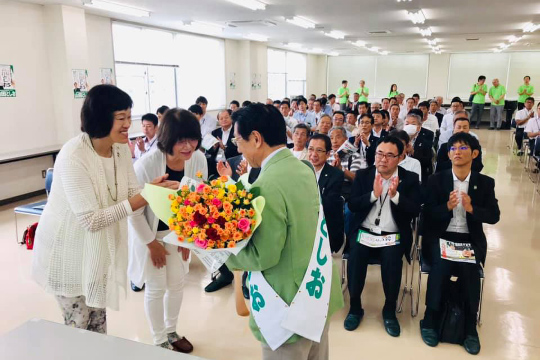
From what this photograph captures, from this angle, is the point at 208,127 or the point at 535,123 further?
the point at 535,123

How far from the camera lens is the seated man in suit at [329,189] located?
3.23 metres

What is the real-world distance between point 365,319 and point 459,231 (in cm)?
90

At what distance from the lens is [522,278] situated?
3.53 metres

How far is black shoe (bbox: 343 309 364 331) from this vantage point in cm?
279

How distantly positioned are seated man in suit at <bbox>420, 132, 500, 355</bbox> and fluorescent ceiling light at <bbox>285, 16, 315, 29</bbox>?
6.20m

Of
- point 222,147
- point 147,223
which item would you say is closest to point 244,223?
point 147,223

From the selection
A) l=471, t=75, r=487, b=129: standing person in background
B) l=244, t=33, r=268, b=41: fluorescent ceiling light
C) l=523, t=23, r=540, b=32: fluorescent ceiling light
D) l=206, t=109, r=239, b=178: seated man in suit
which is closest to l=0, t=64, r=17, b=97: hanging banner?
l=206, t=109, r=239, b=178: seated man in suit

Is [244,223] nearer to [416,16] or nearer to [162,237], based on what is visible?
[162,237]

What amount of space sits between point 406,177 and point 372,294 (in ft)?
3.32

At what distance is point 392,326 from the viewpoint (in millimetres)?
2766

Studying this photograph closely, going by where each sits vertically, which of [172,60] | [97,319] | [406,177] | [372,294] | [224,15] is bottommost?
[372,294]

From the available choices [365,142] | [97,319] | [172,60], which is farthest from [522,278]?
[172,60]

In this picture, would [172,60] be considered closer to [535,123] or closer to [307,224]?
[535,123]

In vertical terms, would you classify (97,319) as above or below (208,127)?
below
